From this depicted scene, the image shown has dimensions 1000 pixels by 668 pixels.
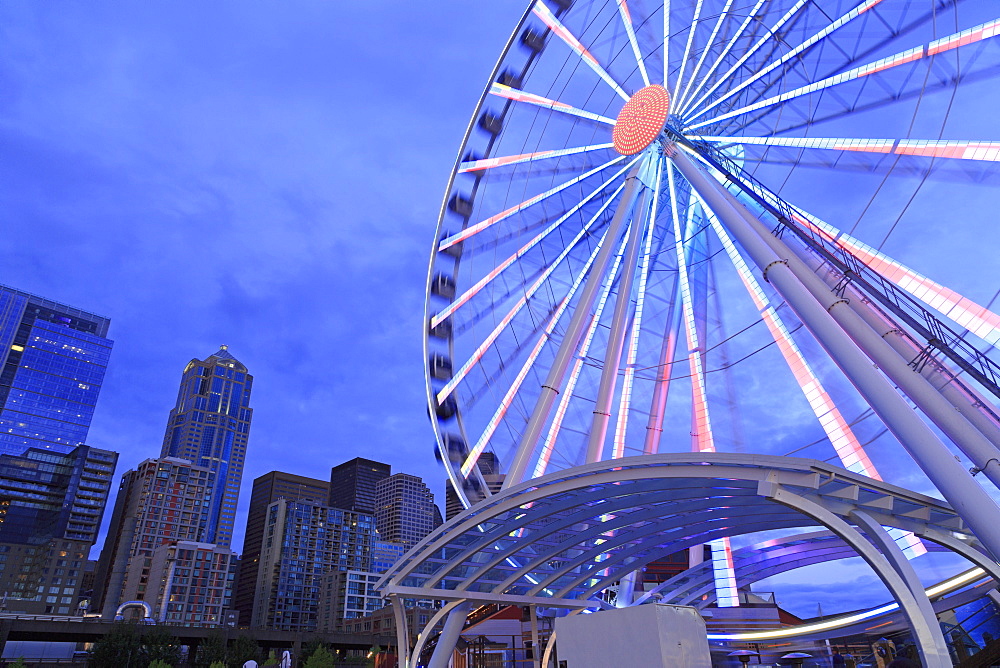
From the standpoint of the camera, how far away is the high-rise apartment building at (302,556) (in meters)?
148

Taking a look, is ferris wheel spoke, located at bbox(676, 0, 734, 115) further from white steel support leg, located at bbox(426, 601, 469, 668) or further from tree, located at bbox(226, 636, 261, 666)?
tree, located at bbox(226, 636, 261, 666)

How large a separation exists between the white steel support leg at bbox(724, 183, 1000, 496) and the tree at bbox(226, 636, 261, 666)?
58.3m

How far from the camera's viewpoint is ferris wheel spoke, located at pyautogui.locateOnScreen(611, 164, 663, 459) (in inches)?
934

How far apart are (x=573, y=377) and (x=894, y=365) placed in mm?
12809

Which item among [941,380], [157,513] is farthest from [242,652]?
[157,513]

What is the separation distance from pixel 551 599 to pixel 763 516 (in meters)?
8.29

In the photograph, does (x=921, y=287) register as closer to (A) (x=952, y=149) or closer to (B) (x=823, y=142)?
(A) (x=952, y=149)

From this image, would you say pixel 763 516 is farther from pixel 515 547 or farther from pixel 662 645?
pixel 662 645

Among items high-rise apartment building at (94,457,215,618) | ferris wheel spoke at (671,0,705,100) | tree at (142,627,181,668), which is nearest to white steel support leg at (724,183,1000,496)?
ferris wheel spoke at (671,0,705,100)

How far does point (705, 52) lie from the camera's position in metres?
22.4

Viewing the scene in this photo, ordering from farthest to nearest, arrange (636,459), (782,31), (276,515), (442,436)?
(276,515)
(442,436)
(782,31)
(636,459)

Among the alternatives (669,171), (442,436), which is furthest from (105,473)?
(669,171)

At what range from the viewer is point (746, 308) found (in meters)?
21.9

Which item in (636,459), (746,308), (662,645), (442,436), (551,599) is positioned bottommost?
(662,645)
